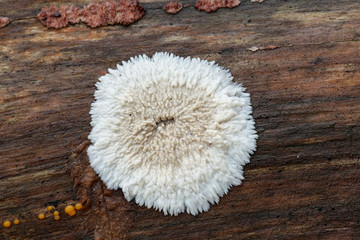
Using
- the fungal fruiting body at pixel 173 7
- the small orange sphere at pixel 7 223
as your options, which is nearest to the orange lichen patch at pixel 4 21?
the fungal fruiting body at pixel 173 7

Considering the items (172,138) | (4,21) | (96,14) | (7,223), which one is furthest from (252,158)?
(4,21)

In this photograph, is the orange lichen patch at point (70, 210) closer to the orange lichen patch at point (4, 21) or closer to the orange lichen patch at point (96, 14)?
the orange lichen patch at point (96, 14)

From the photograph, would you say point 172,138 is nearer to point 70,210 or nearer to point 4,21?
point 70,210

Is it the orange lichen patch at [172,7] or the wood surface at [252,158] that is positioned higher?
the orange lichen patch at [172,7]

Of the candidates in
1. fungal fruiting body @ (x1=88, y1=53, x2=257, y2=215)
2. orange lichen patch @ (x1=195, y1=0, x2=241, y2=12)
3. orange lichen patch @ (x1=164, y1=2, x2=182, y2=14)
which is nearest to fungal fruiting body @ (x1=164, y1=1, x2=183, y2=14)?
orange lichen patch @ (x1=164, y1=2, x2=182, y2=14)

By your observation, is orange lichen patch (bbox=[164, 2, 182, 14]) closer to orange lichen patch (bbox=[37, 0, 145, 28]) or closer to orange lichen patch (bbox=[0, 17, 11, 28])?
orange lichen patch (bbox=[37, 0, 145, 28])

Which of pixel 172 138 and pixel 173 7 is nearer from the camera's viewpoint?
pixel 172 138

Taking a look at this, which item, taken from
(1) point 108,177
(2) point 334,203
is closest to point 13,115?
(1) point 108,177
